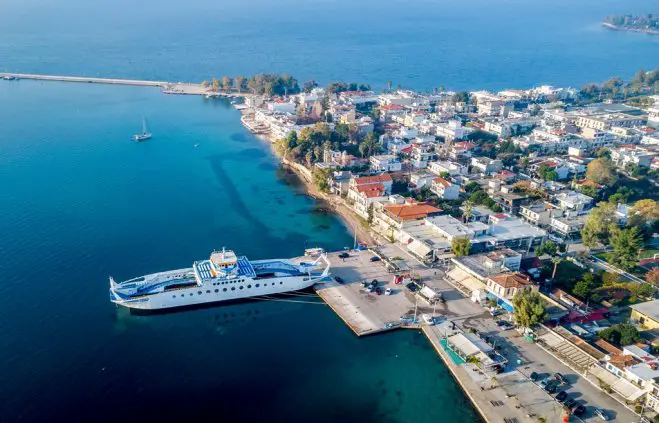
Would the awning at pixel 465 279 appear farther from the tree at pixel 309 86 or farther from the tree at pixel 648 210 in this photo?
the tree at pixel 309 86

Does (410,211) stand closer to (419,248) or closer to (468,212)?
(468,212)

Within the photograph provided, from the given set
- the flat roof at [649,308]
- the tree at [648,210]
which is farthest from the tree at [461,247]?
the tree at [648,210]

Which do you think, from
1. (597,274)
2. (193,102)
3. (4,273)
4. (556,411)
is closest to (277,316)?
(556,411)

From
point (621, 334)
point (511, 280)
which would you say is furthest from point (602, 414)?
point (511, 280)

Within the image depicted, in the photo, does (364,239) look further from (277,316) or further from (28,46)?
(28,46)

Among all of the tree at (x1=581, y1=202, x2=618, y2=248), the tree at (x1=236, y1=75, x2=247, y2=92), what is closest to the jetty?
the tree at (x1=236, y1=75, x2=247, y2=92)
